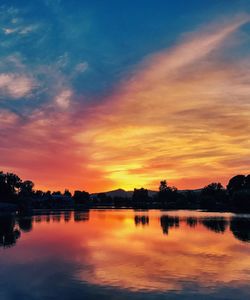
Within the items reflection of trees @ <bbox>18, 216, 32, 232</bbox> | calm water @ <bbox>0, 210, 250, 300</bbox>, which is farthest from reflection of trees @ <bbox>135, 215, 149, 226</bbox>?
calm water @ <bbox>0, 210, 250, 300</bbox>

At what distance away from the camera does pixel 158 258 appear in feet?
128

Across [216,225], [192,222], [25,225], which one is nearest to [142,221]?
[192,222]

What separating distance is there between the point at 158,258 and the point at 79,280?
491 inches

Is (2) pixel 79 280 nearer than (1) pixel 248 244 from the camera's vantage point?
Yes

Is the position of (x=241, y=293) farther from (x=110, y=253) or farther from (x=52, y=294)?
(x=110, y=253)

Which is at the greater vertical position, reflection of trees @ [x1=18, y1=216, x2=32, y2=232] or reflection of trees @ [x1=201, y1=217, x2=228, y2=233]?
reflection of trees @ [x1=18, y1=216, x2=32, y2=232]

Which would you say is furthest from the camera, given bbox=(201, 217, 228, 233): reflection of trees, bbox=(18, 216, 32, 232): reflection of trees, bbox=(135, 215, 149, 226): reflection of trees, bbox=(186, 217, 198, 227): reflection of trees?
bbox=(135, 215, 149, 226): reflection of trees

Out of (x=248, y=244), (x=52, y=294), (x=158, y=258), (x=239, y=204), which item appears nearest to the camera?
(x=52, y=294)

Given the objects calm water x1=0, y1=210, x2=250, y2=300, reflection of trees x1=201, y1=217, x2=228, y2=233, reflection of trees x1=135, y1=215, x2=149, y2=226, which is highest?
reflection of trees x1=135, y1=215, x2=149, y2=226

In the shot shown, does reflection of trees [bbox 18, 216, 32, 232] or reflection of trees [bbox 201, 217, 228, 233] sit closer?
reflection of trees [bbox 201, 217, 228, 233]

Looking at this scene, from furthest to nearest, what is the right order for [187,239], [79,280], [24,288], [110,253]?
[187,239] < [110,253] < [79,280] < [24,288]

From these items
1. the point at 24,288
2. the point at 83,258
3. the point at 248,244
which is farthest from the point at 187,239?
the point at 24,288

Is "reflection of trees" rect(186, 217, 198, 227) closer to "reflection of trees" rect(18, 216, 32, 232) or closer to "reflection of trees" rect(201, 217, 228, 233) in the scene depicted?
"reflection of trees" rect(201, 217, 228, 233)

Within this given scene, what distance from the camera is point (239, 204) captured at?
148625mm
